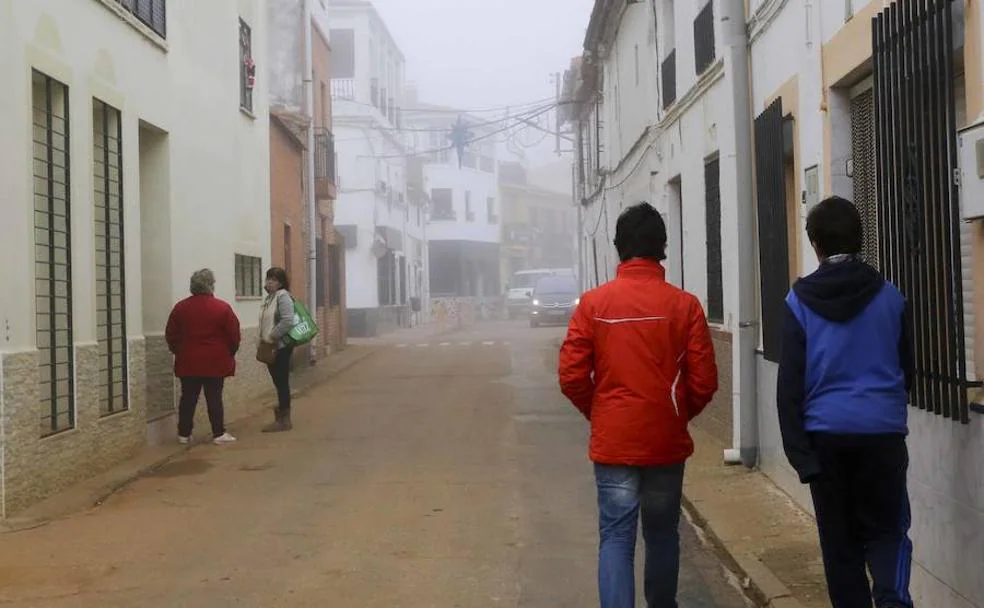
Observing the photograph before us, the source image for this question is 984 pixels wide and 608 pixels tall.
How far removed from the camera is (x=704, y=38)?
12094mm

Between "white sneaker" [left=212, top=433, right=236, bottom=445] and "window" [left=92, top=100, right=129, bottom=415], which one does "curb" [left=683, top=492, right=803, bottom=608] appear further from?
"white sneaker" [left=212, top=433, right=236, bottom=445]

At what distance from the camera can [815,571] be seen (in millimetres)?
6578

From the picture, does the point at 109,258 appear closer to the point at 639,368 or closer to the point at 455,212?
the point at 639,368

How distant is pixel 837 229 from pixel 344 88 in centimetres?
3984

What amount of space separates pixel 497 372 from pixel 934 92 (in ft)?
54.1

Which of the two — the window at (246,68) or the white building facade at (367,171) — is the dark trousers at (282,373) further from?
the white building facade at (367,171)

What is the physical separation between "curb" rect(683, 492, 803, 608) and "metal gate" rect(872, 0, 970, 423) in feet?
3.87

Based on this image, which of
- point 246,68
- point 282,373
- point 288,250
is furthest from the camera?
point 288,250

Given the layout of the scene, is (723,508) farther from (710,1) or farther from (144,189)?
(144,189)

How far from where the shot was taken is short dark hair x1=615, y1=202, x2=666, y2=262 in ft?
17.1

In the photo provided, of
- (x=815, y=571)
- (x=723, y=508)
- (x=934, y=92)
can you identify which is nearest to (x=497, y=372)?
(x=723, y=508)

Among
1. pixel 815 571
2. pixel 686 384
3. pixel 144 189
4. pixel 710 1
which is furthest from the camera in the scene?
pixel 144 189

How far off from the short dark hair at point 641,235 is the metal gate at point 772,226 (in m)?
3.57

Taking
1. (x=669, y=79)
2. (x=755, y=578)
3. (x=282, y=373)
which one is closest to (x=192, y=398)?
(x=282, y=373)
